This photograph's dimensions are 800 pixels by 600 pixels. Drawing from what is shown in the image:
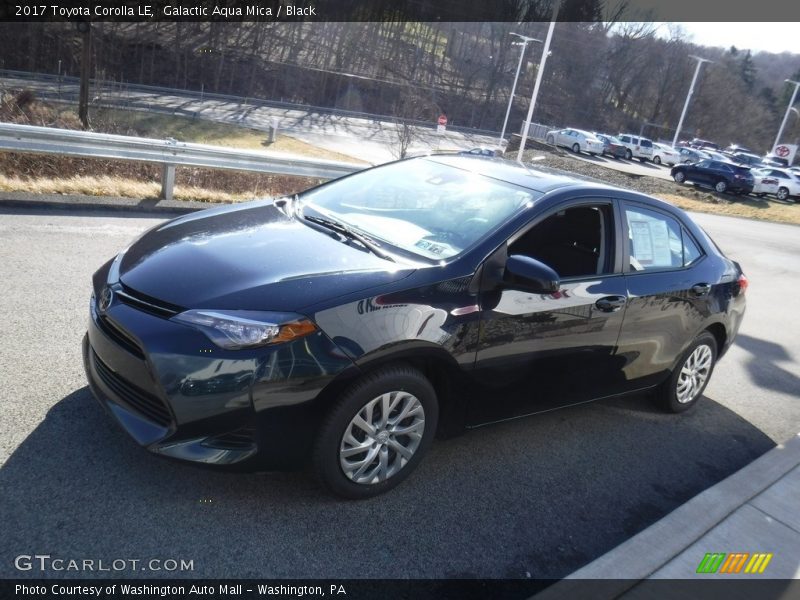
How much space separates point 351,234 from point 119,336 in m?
1.35

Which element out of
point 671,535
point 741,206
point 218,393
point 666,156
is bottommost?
point 741,206

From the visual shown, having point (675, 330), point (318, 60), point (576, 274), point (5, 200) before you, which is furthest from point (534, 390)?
point (318, 60)

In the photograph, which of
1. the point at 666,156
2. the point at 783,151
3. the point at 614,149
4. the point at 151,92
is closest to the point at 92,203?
the point at 151,92

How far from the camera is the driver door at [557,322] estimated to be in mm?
3541

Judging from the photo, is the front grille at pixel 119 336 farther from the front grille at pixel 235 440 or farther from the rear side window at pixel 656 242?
the rear side window at pixel 656 242

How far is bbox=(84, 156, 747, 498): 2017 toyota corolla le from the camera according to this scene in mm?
2865

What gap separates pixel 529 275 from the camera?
339cm

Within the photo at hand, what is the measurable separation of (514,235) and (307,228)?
47.0 inches

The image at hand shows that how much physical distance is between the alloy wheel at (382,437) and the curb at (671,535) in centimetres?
94

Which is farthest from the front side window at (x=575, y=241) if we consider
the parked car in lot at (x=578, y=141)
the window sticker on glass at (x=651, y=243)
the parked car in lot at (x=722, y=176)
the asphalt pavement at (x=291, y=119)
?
the parked car in lot at (x=578, y=141)

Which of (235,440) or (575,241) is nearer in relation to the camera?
(235,440)

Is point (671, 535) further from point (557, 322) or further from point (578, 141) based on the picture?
point (578, 141)

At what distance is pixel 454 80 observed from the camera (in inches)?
2945

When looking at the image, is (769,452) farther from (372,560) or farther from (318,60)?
(318,60)
